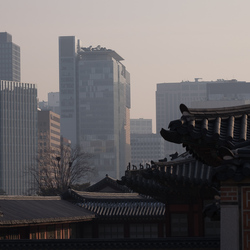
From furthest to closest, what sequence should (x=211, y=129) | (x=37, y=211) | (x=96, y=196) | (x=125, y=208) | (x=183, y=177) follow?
(x=96, y=196), (x=125, y=208), (x=37, y=211), (x=183, y=177), (x=211, y=129)

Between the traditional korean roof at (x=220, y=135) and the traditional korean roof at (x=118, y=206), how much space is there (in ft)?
143

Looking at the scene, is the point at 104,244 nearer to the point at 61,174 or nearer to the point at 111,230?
the point at 111,230

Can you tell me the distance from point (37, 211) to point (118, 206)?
1377cm

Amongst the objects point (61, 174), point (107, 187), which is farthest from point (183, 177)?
point (61, 174)

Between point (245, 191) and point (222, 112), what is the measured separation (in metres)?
2.52

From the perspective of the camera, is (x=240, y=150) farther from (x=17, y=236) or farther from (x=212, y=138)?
(x=17, y=236)

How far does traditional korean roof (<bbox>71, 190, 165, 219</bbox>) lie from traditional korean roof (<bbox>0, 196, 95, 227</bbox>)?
1.45m

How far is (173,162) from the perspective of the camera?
34.9 meters

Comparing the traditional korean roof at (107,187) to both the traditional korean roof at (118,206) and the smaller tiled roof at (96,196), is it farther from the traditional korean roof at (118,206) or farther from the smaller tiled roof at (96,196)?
the traditional korean roof at (118,206)

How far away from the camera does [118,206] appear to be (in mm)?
62844

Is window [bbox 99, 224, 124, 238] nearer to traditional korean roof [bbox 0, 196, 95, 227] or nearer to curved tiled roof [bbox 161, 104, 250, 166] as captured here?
traditional korean roof [bbox 0, 196, 95, 227]

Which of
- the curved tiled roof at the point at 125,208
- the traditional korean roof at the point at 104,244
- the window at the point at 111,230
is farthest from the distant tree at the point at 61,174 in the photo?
the traditional korean roof at the point at 104,244

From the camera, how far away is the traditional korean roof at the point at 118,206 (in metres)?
61.6

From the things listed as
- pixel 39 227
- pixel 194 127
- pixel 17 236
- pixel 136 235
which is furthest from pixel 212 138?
pixel 136 235
